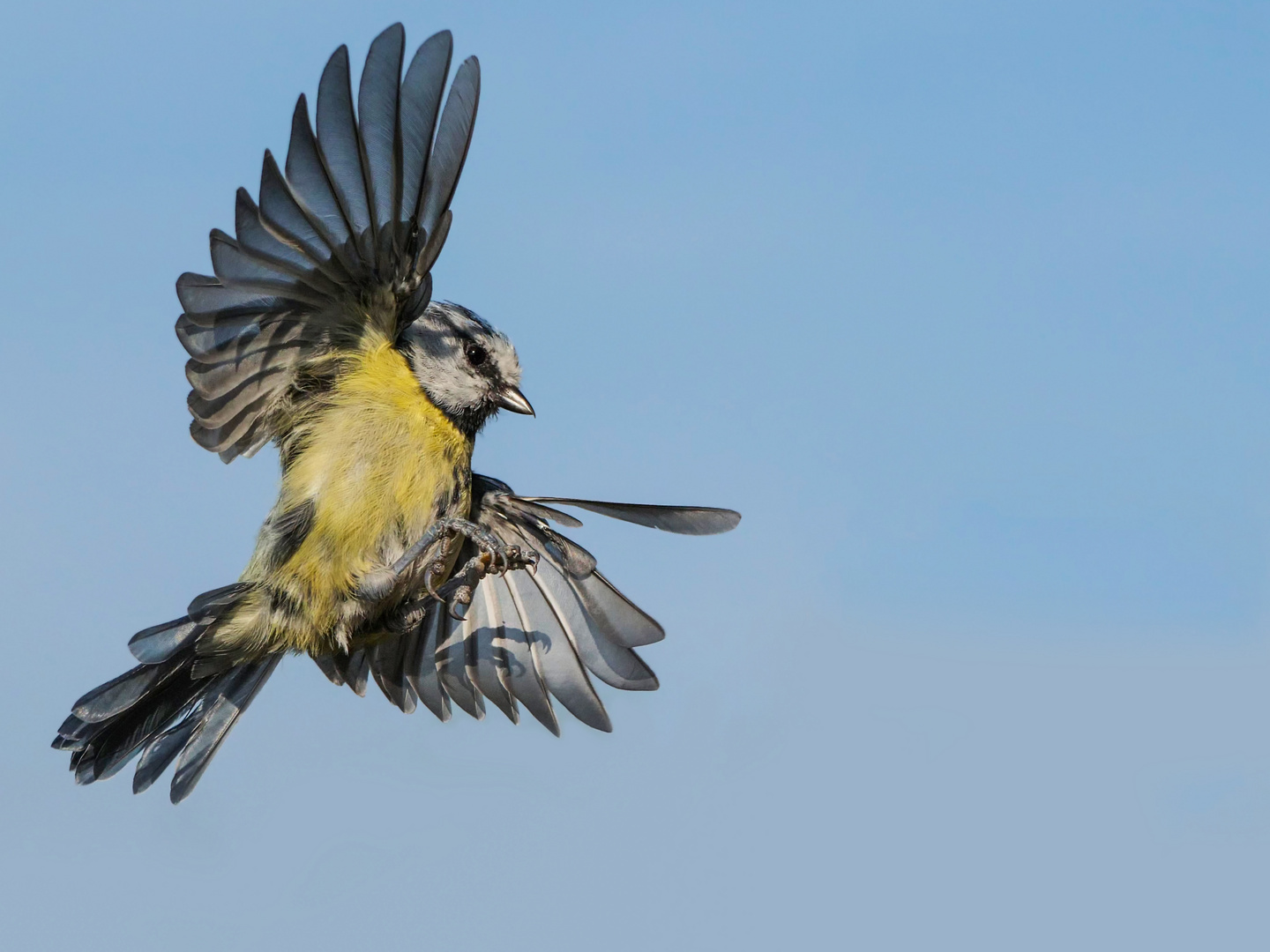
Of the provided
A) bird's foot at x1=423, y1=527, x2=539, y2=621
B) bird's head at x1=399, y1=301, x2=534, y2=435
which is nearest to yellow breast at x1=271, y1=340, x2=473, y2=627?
bird's head at x1=399, y1=301, x2=534, y2=435

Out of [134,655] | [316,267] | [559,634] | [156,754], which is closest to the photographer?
[316,267]

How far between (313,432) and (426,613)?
1098 mm

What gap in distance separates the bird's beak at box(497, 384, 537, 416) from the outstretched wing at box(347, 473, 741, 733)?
1.11 ft

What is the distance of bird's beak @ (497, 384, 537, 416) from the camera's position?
5773 mm

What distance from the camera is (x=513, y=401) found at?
582 cm

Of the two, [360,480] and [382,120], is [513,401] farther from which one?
[382,120]

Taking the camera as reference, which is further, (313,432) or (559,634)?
(559,634)

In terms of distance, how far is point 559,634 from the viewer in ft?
19.7

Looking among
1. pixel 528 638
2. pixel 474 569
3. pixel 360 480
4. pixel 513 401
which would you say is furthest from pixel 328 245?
pixel 528 638

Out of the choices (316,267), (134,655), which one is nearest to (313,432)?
(316,267)

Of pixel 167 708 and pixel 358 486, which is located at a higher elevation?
pixel 358 486

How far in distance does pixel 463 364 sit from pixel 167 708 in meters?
1.86

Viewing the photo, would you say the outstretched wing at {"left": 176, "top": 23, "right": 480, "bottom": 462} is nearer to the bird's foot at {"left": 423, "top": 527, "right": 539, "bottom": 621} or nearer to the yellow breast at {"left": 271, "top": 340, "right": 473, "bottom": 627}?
the yellow breast at {"left": 271, "top": 340, "right": 473, "bottom": 627}

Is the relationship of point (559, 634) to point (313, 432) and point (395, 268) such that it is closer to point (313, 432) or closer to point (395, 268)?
point (313, 432)
